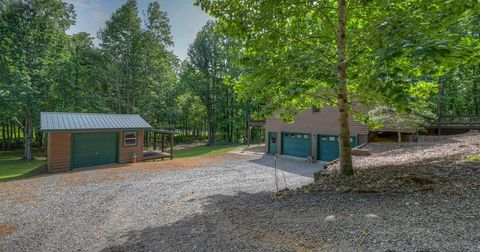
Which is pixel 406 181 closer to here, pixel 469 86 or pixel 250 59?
pixel 250 59

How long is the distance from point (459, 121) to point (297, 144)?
1192cm

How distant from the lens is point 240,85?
6.79 metres

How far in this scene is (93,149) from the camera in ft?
50.6

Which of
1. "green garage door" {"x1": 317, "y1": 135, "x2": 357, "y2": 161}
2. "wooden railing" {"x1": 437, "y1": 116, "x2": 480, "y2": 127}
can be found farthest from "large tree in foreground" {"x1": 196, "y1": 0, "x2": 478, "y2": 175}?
"wooden railing" {"x1": 437, "y1": 116, "x2": 480, "y2": 127}

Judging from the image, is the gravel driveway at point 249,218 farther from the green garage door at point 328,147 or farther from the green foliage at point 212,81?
the green foliage at point 212,81

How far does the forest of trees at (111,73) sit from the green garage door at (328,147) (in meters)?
8.42

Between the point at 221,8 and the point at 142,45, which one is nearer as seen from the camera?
the point at 221,8

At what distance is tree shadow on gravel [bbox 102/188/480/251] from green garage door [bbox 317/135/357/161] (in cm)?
1217

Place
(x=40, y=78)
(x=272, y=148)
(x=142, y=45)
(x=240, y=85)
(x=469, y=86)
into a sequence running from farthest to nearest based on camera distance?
(x=142, y=45)
(x=469, y=86)
(x=272, y=148)
(x=40, y=78)
(x=240, y=85)

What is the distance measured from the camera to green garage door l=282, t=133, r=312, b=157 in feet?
62.2

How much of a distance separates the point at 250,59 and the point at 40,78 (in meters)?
21.7

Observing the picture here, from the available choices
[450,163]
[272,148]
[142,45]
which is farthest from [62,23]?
[450,163]

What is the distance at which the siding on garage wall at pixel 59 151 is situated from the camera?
13.7 m

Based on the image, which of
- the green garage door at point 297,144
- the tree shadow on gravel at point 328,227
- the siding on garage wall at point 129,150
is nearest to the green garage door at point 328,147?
the green garage door at point 297,144
